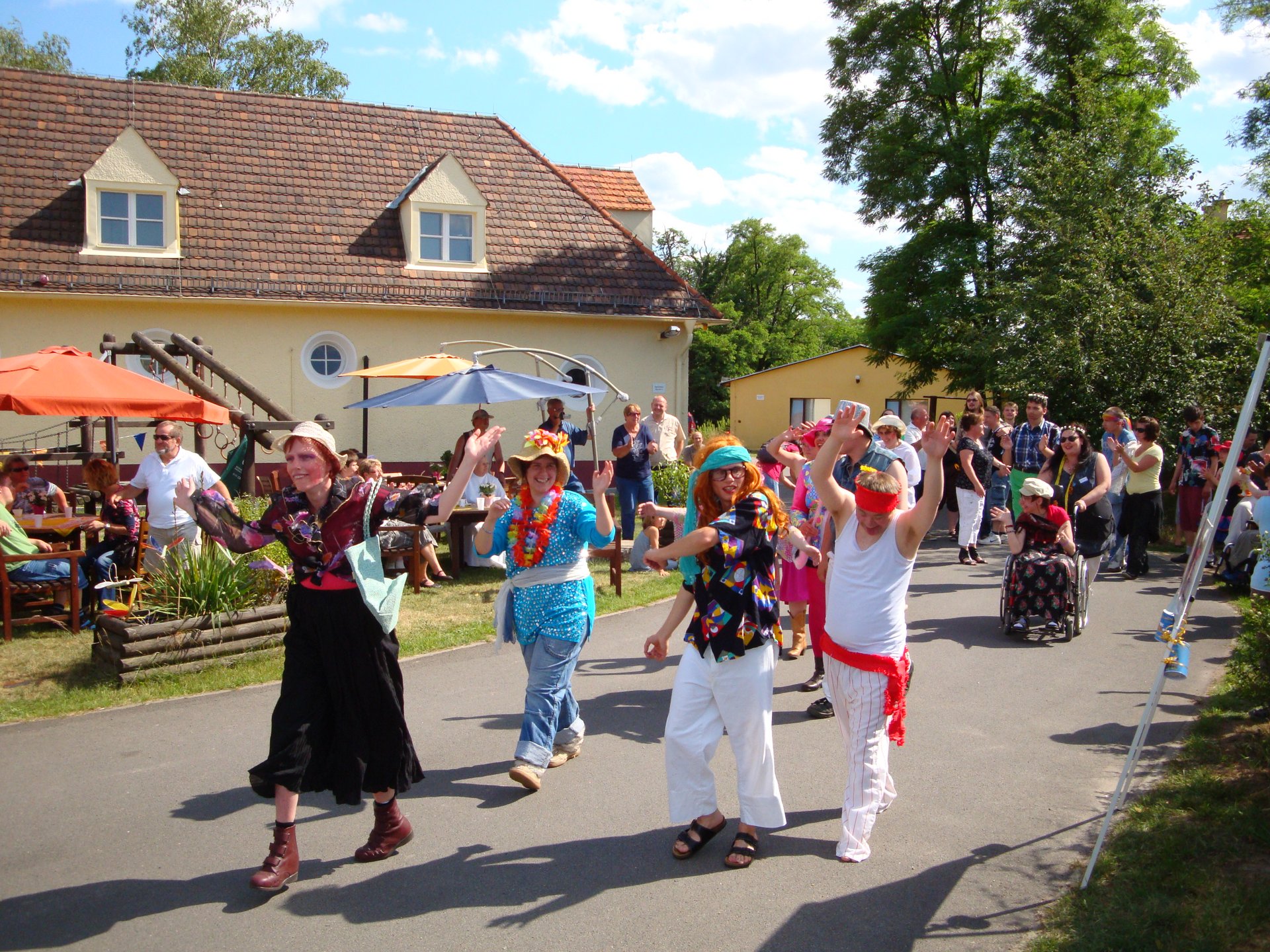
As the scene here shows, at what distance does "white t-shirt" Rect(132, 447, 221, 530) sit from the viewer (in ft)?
29.6

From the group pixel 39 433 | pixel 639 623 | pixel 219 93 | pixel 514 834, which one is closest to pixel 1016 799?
pixel 514 834

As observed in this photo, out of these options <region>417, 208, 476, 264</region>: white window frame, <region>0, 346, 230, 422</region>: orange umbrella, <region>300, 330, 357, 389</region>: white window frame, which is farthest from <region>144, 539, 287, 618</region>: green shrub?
<region>417, 208, 476, 264</region>: white window frame

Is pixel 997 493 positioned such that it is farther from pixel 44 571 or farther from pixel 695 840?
pixel 44 571

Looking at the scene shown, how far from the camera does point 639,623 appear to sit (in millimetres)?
9359

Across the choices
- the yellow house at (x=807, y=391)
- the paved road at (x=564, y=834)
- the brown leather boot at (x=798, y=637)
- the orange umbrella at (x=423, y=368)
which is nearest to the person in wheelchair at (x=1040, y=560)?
the paved road at (x=564, y=834)

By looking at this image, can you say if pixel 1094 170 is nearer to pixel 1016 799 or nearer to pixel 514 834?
pixel 1016 799

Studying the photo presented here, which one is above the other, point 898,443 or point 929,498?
point 898,443

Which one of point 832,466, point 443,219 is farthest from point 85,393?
point 443,219

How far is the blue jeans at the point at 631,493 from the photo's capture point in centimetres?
1255

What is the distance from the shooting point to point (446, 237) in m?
21.2

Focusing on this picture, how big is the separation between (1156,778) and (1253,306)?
61.8 feet

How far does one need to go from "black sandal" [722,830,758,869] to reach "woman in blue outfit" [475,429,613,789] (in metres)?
1.21

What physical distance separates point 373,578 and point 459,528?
747 cm

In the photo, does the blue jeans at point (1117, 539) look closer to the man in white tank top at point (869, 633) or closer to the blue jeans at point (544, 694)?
the man in white tank top at point (869, 633)
